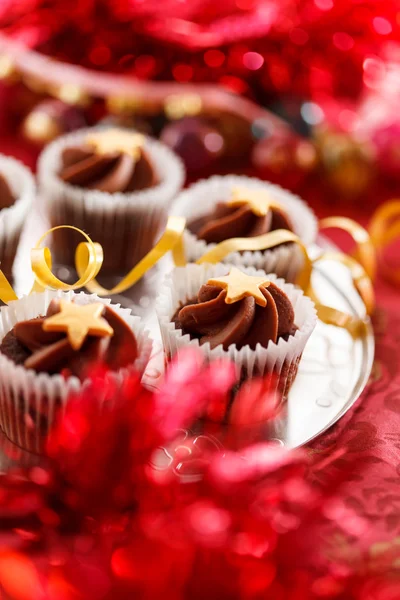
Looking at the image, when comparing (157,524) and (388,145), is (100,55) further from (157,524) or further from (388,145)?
(157,524)

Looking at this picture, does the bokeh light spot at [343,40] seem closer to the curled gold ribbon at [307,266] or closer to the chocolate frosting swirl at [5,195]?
the curled gold ribbon at [307,266]

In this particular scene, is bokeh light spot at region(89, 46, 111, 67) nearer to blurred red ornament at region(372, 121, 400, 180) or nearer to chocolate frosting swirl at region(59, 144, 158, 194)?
chocolate frosting swirl at region(59, 144, 158, 194)

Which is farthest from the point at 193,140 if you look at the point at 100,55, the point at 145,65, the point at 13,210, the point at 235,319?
the point at 235,319

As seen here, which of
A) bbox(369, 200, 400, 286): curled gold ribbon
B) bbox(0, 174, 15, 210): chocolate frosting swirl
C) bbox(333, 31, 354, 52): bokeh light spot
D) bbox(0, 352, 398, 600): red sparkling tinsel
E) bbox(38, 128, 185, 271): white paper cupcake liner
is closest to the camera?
bbox(0, 352, 398, 600): red sparkling tinsel

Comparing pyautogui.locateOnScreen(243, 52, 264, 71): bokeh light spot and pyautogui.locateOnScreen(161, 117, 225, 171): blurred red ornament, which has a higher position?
pyautogui.locateOnScreen(243, 52, 264, 71): bokeh light spot

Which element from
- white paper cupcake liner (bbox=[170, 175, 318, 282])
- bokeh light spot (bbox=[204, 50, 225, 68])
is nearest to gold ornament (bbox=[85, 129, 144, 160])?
white paper cupcake liner (bbox=[170, 175, 318, 282])

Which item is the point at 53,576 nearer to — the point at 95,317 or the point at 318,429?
the point at 95,317

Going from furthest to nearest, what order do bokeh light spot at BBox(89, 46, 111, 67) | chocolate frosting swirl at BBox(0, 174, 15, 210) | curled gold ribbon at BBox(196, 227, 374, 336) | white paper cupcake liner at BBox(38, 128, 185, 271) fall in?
bokeh light spot at BBox(89, 46, 111, 67) < white paper cupcake liner at BBox(38, 128, 185, 271) < chocolate frosting swirl at BBox(0, 174, 15, 210) < curled gold ribbon at BBox(196, 227, 374, 336)

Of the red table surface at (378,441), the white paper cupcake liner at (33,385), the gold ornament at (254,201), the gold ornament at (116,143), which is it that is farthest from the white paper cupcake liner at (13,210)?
the red table surface at (378,441)
